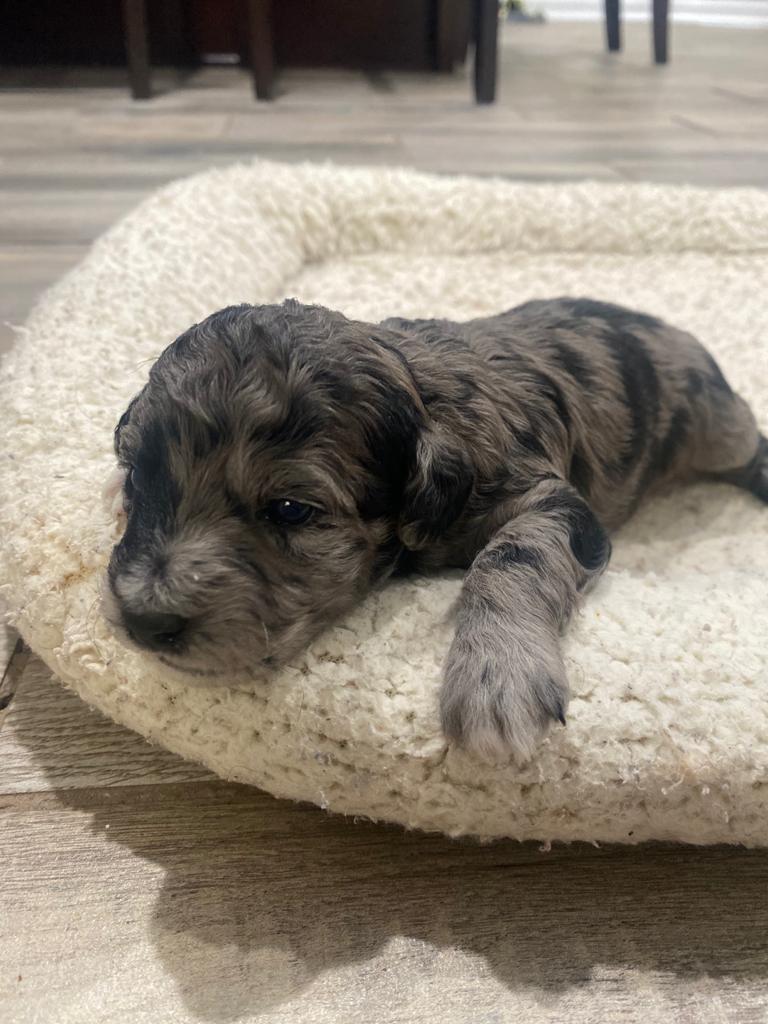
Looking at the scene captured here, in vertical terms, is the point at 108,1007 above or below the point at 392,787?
below

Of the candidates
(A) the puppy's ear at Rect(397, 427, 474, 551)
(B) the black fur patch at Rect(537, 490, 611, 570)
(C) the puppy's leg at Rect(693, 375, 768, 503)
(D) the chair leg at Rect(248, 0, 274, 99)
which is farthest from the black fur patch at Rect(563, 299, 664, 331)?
(D) the chair leg at Rect(248, 0, 274, 99)

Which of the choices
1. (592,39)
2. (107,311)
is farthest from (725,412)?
(592,39)

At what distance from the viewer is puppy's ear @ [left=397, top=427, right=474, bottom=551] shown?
1.59 metres

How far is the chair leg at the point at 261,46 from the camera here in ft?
20.3

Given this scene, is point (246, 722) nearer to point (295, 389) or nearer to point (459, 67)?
point (295, 389)

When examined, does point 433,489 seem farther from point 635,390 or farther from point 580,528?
point 635,390

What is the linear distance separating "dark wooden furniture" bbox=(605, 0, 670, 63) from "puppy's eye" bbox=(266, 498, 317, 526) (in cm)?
847

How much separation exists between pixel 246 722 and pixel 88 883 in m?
0.40

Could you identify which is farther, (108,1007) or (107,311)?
(107,311)

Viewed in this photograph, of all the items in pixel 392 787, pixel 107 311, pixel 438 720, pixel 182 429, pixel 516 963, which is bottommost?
pixel 516 963

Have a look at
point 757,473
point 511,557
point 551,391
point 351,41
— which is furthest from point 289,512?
point 351,41

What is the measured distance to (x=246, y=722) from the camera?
1.55 meters

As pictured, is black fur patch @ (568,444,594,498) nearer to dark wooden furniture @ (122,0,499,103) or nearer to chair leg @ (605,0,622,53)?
dark wooden furniture @ (122,0,499,103)

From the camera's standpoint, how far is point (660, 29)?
8.38 metres
